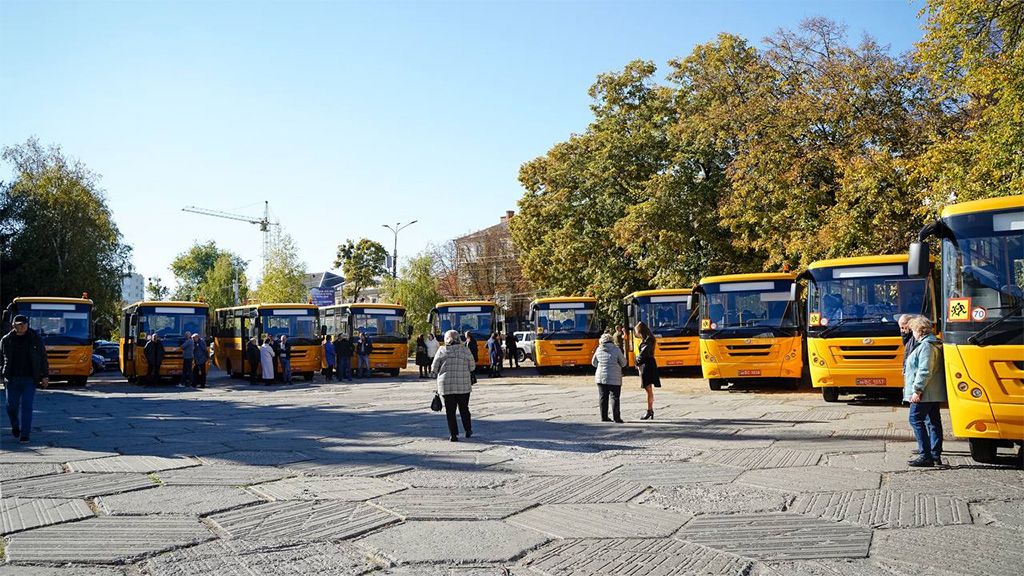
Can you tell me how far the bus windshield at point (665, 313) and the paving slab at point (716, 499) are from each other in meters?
19.1

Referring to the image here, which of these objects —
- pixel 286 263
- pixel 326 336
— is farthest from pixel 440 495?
pixel 286 263

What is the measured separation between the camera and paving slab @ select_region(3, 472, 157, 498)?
7676 mm

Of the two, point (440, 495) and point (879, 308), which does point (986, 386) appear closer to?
point (440, 495)

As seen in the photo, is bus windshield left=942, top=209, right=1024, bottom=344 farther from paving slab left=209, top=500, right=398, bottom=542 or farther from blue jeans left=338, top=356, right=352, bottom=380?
blue jeans left=338, top=356, right=352, bottom=380

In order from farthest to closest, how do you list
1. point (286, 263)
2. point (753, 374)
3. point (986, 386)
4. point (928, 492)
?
point (286, 263) < point (753, 374) < point (986, 386) < point (928, 492)

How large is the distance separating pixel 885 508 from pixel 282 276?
2308 inches

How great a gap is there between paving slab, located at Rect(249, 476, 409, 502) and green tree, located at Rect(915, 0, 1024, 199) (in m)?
13.0

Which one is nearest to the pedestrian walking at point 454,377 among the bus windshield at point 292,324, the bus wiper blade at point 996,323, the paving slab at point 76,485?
the paving slab at point 76,485

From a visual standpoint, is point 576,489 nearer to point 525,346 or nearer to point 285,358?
point 285,358

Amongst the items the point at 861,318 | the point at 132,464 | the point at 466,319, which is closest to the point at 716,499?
the point at 132,464

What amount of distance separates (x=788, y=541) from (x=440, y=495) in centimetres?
310

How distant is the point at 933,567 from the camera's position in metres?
5.29

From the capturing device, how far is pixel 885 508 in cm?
692

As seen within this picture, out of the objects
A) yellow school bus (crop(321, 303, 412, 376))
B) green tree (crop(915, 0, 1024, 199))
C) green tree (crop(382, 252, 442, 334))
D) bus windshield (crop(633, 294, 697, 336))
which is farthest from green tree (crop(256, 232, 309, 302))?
green tree (crop(915, 0, 1024, 199))
